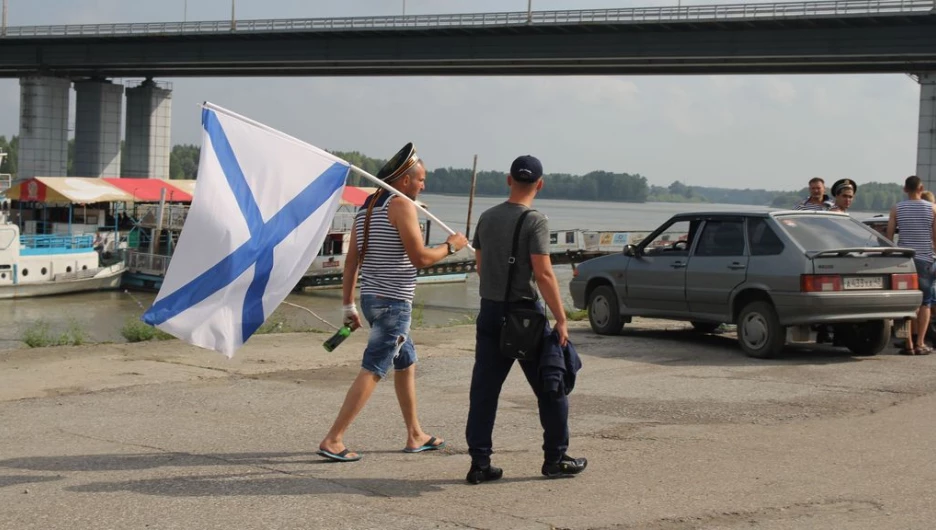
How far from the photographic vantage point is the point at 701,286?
12953mm

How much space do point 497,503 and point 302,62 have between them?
6235 centimetres

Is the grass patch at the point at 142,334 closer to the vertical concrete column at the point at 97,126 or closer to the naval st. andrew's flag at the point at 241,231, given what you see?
the naval st. andrew's flag at the point at 241,231

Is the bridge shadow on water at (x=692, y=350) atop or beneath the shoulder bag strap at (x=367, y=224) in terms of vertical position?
beneath

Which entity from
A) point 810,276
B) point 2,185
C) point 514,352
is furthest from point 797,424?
point 2,185

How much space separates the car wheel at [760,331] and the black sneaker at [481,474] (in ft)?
20.9

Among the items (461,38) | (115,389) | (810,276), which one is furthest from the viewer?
(461,38)

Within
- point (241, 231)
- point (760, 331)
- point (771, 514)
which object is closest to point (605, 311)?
point (760, 331)

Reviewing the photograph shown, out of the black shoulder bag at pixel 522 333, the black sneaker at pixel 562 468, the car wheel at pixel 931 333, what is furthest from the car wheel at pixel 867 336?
the black shoulder bag at pixel 522 333

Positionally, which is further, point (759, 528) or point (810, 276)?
point (810, 276)

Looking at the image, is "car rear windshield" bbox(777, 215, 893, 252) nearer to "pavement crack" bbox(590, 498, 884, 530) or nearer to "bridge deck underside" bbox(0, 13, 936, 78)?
"pavement crack" bbox(590, 498, 884, 530)

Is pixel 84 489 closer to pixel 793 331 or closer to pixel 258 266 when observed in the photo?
pixel 258 266

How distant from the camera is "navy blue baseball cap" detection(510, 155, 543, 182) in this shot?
6477 mm

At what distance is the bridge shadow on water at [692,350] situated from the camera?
1207cm

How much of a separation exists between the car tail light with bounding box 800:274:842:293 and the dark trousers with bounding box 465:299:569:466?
5.99 m
